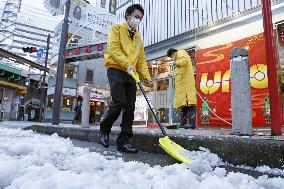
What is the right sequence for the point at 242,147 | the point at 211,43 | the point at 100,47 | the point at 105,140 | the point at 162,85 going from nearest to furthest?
1. the point at 242,147
2. the point at 105,140
3. the point at 211,43
4. the point at 162,85
5. the point at 100,47

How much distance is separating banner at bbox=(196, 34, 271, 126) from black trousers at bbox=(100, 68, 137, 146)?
3.92 meters

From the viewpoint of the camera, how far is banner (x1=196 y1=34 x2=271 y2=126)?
21.4 feet

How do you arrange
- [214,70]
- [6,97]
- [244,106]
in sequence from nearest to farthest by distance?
1. [244,106]
2. [214,70]
3. [6,97]

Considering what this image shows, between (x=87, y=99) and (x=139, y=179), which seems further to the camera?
(x=87, y=99)

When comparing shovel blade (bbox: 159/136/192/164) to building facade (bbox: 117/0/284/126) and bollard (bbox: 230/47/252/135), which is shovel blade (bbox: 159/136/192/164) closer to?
bollard (bbox: 230/47/252/135)

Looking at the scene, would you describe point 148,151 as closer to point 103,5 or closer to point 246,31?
point 246,31

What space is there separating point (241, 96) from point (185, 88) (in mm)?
2985

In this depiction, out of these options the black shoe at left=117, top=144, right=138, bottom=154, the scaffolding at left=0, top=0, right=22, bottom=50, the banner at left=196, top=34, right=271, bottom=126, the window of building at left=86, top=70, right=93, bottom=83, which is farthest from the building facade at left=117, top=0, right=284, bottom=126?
the scaffolding at left=0, top=0, right=22, bottom=50

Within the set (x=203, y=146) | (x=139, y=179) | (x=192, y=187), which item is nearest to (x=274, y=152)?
(x=203, y=146)

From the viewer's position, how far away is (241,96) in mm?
3066

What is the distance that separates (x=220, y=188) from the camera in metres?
1.46

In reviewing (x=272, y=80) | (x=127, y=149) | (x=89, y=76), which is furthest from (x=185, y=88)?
(x=89, y=76)

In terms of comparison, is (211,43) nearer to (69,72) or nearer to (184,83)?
(184,83)

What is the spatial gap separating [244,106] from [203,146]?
2.50ft
